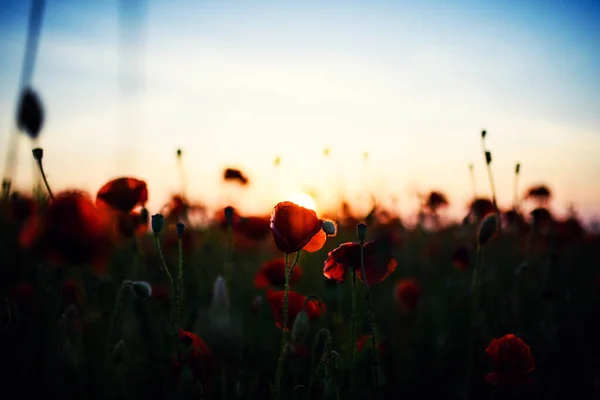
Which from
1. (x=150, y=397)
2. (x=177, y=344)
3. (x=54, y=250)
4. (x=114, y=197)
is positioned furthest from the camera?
(x=150, y=397)

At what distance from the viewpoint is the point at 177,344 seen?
1.36 meters

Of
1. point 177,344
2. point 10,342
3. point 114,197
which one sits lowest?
point 10,342

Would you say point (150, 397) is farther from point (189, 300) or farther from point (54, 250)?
point (189, 300)

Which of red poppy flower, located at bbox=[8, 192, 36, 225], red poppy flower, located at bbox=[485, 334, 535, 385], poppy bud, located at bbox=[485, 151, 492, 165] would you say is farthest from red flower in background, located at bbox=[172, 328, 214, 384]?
red poppy flower, located at bbox=[8, 192, 36, 225]

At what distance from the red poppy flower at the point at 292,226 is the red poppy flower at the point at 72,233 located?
0.47 meters

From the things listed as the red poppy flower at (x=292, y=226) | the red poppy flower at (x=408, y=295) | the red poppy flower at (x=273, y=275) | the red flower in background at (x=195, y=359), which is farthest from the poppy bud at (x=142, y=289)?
the red poppy flower at (x=408, y=295)

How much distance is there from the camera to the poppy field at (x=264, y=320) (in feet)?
4.42

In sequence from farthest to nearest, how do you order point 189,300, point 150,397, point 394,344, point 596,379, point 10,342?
point 189,300, point 394,344, point 596,379, point 10,342, point 150,397

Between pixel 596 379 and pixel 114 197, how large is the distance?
2334mm

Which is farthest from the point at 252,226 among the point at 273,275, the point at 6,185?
the point at 6,185

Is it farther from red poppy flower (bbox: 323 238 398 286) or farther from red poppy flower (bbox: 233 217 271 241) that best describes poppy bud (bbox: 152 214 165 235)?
red poppy flower (bbox: 233 217 271 241)

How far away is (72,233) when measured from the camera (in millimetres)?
1086

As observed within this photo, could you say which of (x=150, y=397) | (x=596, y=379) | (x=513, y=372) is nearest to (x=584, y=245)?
(x=596, y=379)

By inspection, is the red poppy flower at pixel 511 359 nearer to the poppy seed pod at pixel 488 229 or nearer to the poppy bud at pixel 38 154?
the poppy seed pod at pixel 488 229
